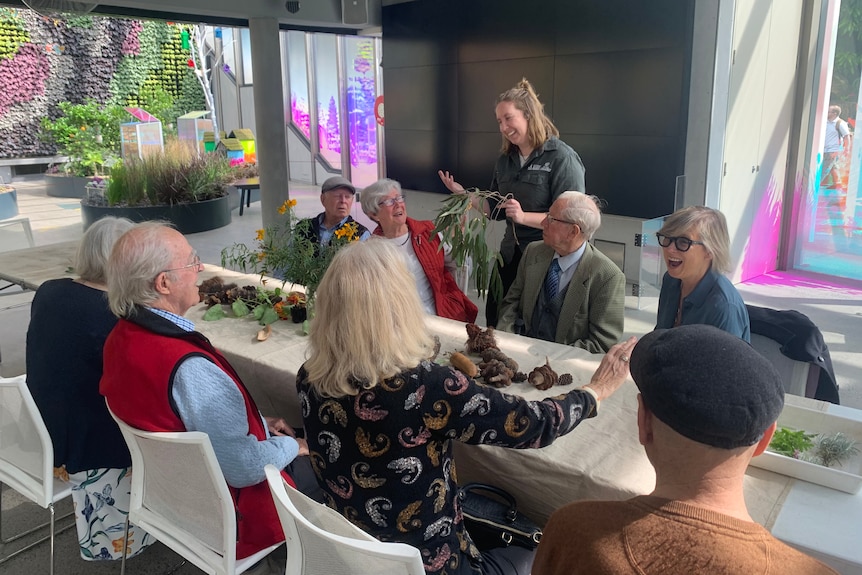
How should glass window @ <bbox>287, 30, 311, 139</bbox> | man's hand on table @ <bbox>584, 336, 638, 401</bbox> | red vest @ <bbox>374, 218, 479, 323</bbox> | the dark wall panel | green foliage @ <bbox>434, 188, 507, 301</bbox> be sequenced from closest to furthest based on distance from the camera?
man's hand on table @ <bbox>584, 336, 638, 401</bbox> → green foliage @ <bbox>434, 188, 507, 301</bbox> → red vest @ <bbox>374, 218, 479, 323</bbox> → the dark wall panel → glass window @ <bbox>287, 30, 311, 139</bbox>

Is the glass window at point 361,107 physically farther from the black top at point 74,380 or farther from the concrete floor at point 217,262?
the black top at point 74,380

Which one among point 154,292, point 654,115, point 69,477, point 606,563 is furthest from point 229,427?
point 654,115

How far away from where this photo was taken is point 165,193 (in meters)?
8.98

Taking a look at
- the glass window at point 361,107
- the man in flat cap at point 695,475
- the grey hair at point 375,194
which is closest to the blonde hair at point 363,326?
the man in flat cap at point 695,475

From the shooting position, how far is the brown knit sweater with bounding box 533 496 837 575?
0.83 m

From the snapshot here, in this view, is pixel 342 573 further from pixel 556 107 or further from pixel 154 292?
pixel 556 107

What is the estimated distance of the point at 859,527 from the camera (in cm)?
141

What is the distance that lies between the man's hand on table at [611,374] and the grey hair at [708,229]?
646 millimetres

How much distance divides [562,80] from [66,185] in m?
11.0

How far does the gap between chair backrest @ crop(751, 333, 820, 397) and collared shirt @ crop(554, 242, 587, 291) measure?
2.46ft

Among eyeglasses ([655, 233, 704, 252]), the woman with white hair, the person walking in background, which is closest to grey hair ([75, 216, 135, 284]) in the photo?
the woman with white hair

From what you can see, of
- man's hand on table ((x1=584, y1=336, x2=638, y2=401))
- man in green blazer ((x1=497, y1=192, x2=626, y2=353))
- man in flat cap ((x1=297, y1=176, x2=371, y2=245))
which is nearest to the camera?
man's hand on table ((x1=584, y1=336, x2=638, y2=401))

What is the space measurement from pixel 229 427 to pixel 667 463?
128 cm

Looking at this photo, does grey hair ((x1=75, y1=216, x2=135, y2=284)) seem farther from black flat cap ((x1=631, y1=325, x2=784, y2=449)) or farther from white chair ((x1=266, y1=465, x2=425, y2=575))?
black flat cap ((x1=631, y1=325, x2=784, y2=449))
